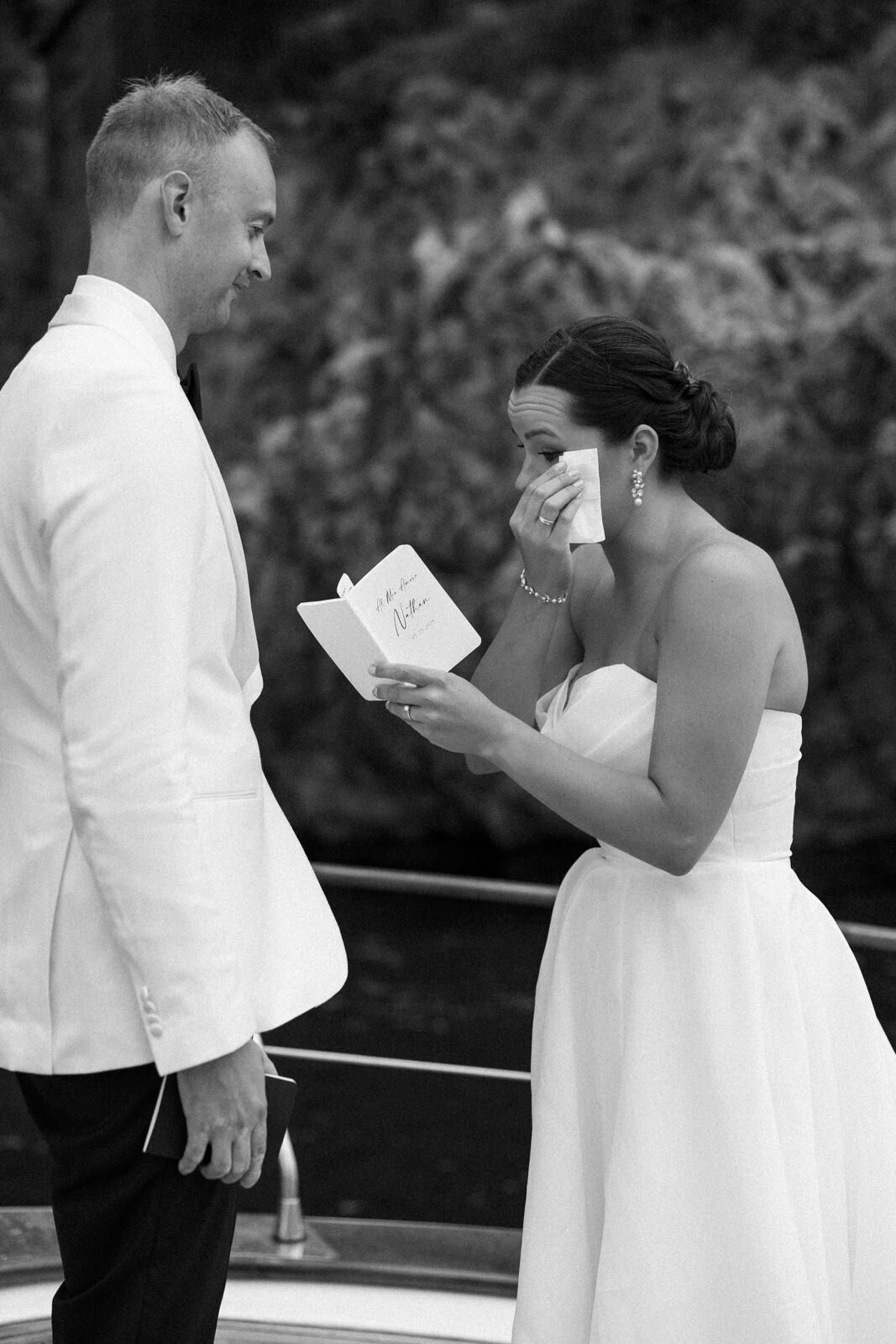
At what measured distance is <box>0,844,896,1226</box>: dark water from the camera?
23.2ft

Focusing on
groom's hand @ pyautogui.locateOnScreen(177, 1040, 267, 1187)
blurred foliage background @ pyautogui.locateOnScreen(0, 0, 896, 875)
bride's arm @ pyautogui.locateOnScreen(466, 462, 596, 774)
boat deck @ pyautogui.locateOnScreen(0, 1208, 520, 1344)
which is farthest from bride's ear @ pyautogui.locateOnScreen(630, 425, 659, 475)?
blurred foliage background @ pyautogui.locateOnScreen(0, 0, 896, 875)

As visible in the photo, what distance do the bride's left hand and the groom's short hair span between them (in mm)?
585

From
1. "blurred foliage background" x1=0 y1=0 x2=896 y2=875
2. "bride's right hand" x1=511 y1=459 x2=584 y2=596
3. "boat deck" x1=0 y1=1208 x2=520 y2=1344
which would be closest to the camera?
"bride's right hand" x1=511 y1=459 x2=584 y2=596

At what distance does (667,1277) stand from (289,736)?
12.5m

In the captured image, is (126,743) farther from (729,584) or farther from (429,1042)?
(429,1042)

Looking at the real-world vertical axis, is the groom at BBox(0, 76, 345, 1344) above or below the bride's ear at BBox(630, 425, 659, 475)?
below

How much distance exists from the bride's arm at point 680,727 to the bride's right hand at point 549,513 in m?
0.18

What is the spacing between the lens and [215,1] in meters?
15.8

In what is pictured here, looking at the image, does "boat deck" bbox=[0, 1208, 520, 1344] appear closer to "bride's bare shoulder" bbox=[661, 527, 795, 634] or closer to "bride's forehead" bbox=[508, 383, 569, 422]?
"bride's bare shoulder" bbox=[661, 527, 795, 634]

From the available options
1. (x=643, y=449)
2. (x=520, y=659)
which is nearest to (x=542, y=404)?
(x=643, y=449)

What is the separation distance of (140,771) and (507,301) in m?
12.5

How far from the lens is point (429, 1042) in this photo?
9250 mm

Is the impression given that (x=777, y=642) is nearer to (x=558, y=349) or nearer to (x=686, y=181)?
(x=558, y=349)

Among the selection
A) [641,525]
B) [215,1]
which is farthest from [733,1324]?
[215,1]
